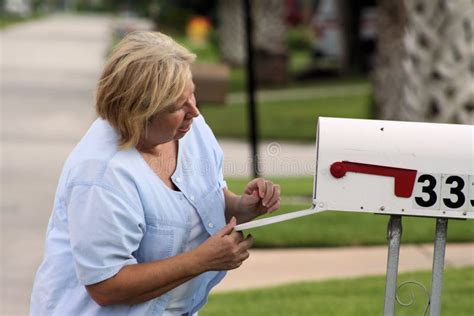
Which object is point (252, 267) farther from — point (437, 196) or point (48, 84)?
point (48, 84)

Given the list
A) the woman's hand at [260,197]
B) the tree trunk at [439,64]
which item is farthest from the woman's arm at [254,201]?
the tree trunk at [439,64]

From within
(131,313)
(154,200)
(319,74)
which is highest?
(154,200)

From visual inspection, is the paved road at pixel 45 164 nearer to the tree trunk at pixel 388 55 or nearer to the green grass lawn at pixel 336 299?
the green grass lawn at pixel 336 299

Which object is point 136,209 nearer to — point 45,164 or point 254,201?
point 254,201

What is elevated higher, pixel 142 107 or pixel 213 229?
pixel 142 107

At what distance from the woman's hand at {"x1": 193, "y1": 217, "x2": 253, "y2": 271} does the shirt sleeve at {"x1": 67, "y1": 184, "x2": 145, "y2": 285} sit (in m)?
0.21

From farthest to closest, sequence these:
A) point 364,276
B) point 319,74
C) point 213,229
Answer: point 319,74 → point 364,276 → point 213,229

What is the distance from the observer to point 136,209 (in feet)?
10.8

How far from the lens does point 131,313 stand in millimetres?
3408

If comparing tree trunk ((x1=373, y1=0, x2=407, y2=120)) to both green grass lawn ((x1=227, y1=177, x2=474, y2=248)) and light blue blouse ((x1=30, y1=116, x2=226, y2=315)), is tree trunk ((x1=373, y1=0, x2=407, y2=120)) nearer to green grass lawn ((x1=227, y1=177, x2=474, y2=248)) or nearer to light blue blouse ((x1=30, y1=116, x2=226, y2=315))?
green grass lawn ((x1=227, y1=177, x2=474, y2=248))

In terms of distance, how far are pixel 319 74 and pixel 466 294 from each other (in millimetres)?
23570

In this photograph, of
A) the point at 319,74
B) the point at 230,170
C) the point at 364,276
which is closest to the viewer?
the point at 364,276

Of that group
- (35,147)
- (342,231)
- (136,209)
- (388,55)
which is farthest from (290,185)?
(136,209)

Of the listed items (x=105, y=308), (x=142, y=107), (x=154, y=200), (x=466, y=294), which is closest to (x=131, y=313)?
(x=105, y=308)
